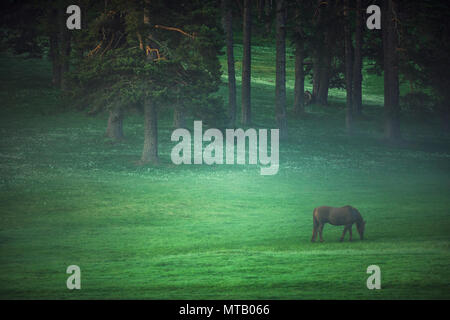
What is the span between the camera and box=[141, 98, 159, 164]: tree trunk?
3688 centimetres

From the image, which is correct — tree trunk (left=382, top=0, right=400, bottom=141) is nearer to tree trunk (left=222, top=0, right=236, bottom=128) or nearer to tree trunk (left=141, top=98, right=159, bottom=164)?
tree trunk (left=222, top=0, right=236, bottom=128)

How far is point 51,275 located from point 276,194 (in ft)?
55.0

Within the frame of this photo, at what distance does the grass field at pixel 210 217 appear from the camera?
1398 centimetres

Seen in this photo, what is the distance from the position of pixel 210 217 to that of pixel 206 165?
14461mm

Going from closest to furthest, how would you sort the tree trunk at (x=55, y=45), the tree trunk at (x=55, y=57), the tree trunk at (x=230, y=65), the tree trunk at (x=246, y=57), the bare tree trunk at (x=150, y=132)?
1. the bare tree trunk at (x=150, y=132)
2. the tree trunk at (x=230, y=65)
3. the tree trunk at (x=246, y=57)
4. the tree trunk at (x=55, y=45)
5. the tree trunk at (x=55, y=57)

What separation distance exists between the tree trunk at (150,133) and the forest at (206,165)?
0.28 ft

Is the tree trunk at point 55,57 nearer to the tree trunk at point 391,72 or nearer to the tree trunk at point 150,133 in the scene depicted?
the tree trunk at point 150,133

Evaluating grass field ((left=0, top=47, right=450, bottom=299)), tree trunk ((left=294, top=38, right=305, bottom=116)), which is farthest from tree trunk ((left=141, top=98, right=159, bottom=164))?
tree trunk ((left=294, top=38, right=305, bottom=116))

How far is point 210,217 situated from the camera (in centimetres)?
2464

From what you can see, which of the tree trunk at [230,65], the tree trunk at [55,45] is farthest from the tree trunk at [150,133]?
the tree trunk at [55,45]

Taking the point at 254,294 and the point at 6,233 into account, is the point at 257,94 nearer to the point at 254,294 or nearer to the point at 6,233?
the point at 6,233

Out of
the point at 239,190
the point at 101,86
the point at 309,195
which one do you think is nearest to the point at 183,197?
the point at 239,190

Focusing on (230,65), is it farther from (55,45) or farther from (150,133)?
(55,45)

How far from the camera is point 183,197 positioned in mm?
28953
